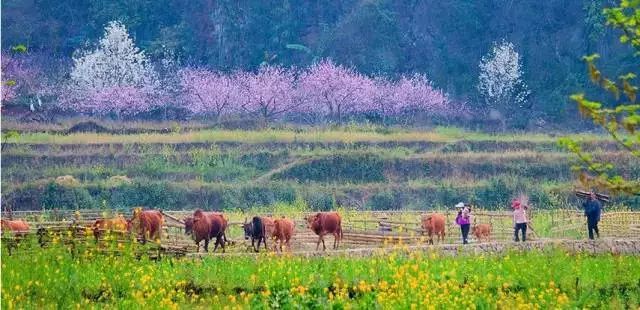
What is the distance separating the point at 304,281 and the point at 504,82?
41.7 meters

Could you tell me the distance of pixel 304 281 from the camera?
1642cm

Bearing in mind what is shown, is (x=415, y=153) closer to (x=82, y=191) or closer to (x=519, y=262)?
(x=82, y=191)

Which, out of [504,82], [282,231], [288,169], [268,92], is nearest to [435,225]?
[282,231]

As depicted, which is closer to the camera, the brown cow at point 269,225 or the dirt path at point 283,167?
the brown cow at point 269,225

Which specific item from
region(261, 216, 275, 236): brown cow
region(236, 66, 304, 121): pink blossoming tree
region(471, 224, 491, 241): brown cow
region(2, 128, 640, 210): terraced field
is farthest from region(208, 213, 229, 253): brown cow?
region(236, 66, 304, 121): pink blossoming tree

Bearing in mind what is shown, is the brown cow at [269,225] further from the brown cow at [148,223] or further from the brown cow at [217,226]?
the brown cow at [148,223]

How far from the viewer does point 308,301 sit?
43.1 feet

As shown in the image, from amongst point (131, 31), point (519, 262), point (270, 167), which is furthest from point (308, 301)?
point (131, 31)

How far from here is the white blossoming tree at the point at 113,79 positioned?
56.2m

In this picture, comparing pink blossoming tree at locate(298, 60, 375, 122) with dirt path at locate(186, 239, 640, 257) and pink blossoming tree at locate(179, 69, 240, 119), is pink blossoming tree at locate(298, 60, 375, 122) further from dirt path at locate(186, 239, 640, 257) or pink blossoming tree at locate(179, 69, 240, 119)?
dirt path at locate(186, 239, 640, 257)

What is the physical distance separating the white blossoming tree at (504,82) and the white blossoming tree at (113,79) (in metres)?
15.6

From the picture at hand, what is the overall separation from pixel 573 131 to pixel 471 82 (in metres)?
8.60

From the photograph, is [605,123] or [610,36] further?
[610,36]

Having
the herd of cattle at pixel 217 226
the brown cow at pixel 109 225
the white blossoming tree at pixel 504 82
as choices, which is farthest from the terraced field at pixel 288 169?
the brown cow at pixel 109 225
